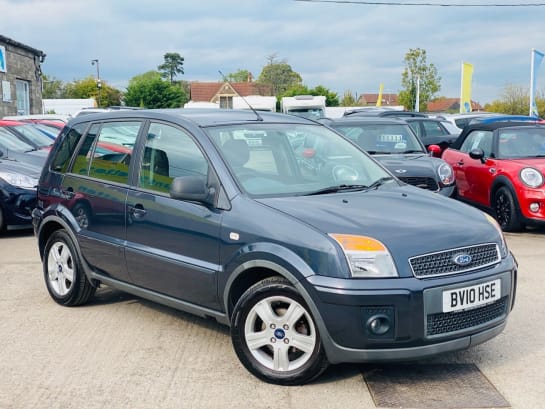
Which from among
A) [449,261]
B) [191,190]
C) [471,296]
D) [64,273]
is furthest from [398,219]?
[64,273]

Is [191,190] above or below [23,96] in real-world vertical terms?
below

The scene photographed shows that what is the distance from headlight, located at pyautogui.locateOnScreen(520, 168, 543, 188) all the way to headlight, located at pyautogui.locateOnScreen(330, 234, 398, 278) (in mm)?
6089

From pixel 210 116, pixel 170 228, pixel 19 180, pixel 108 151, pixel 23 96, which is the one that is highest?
pixel 23 96

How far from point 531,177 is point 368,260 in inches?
245

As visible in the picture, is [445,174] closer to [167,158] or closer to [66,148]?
[66,148]

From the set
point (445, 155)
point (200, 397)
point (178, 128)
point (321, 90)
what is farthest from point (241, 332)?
point (321, 90)

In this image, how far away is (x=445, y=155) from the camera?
11836 millimetres

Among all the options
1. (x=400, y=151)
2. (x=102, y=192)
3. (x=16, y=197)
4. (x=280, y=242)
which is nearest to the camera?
(x=280, y=242)

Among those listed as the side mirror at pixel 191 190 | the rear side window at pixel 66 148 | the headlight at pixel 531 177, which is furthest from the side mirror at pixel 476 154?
the side mirror at pixel 191 190

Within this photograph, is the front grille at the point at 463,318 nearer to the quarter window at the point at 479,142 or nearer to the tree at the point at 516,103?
the quarter window at the point at 479,142

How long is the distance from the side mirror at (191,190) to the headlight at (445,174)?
583 cm

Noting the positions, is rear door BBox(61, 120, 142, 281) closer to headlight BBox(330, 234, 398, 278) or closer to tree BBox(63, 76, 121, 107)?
headlight BBox(330, 234, 398, 278)

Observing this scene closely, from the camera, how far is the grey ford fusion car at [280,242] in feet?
13.0

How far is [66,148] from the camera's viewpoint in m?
6.37
